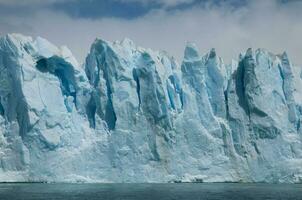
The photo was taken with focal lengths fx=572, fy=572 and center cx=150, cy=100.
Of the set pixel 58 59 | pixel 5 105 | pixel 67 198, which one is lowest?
pixel 67 198

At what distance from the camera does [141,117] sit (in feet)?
113

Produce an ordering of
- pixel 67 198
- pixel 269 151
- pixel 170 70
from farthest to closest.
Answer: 1. pixel 170 70
2. pixel 269 151
3. pixel 67 198

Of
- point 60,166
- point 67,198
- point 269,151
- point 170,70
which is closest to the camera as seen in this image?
point 67,198

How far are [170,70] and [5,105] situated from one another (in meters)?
10.8

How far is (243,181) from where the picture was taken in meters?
35.8

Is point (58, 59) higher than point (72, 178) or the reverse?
higher

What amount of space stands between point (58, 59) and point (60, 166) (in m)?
6.38

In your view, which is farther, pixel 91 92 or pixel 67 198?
pixel 91 92

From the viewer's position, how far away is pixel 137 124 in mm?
34469

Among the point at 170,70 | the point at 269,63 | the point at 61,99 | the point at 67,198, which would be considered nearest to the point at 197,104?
the point at 170,70

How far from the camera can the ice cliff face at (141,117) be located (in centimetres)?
3309

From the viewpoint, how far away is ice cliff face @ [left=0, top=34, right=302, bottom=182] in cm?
3309

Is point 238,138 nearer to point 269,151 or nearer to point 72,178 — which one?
point 269,151

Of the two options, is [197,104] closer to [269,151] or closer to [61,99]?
[269,151]
